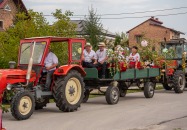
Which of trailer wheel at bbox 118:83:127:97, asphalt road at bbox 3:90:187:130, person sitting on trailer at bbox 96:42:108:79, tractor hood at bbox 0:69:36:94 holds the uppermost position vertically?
person sitting on trailer at bbox 96:42:108:79

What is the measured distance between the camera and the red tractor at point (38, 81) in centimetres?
1012

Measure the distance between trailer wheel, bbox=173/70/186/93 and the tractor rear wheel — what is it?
6555 mm

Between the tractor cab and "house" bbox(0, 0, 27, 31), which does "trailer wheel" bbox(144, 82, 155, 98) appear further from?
"house" bbox(0, 0, 27, 31)

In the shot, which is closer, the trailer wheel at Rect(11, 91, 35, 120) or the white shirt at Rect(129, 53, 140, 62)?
the trailer wheel at Rect(11, 91, 35, 120)

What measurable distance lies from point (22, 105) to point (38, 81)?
130cm

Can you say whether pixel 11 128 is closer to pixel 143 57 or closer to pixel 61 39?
pixel 61 39

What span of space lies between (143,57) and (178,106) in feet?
13.0

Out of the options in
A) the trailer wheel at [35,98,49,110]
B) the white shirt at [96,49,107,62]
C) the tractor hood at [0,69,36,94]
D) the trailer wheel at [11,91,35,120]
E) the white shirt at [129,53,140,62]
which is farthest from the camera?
the white shirt at [129,53,140,62]

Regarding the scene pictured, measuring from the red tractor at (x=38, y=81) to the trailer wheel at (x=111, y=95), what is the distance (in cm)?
124

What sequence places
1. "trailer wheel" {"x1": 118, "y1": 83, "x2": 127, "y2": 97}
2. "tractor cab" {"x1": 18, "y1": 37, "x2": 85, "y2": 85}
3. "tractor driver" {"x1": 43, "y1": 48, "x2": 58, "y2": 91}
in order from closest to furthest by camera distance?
"tractor cab" {"x1": 18, "y1": 37, "x2": 85, "y2": 85}
"tractor driver" {"x1": 43, "y1": 48, "x2": 58, "y2": 91}
"trailer wheel" {"x1": 118, "y1": 83, "x2": 127, "y2": 97}

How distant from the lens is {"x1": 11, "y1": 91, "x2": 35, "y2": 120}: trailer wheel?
9836 millimetres

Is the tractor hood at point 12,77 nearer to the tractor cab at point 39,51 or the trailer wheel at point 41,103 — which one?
the tractor cab at point 39,51

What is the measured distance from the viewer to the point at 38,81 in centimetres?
1118

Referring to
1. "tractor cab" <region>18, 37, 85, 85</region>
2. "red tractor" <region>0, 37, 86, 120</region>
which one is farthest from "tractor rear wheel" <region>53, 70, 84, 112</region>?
"tractor cab" <region>18, 37, 85, 85</region>
